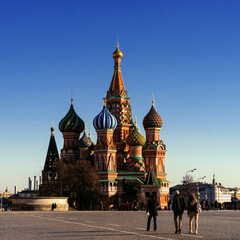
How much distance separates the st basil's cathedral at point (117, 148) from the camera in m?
89.4

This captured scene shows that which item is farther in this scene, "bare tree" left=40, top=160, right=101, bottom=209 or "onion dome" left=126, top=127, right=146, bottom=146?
"onion dome" left=126, top=127, right=146, bottom=146

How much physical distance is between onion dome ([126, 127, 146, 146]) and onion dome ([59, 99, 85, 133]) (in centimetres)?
932

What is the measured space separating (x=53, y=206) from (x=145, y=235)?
130 ft

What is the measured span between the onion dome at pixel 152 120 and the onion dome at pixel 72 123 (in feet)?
34.7

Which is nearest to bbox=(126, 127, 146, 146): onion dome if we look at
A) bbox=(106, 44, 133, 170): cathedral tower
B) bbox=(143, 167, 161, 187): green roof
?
bbox=(106, 44, 133, 170): cathedral tower

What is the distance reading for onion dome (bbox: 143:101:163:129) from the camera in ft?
315

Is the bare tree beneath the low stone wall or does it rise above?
above

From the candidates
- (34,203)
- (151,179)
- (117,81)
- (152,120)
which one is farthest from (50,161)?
(34,203)

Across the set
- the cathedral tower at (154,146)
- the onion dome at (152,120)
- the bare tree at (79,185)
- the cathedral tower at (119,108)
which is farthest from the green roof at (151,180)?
the onion dome at (152,120)

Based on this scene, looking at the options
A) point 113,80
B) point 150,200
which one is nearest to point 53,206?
point 150,200

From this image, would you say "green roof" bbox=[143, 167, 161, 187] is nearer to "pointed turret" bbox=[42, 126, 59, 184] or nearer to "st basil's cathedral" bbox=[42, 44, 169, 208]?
"st basil's cathedral" bbox=[42, 44, 169, 208]

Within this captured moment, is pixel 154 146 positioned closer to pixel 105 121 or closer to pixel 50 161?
pixel 105 121

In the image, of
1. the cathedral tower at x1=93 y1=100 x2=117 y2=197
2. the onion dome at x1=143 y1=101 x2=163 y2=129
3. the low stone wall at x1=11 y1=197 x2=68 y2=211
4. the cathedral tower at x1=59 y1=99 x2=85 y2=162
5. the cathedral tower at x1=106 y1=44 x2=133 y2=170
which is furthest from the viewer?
the cathedral tower at x1=59 y1=99 x2=85 y2=162

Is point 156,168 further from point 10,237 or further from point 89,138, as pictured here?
point 10,237
